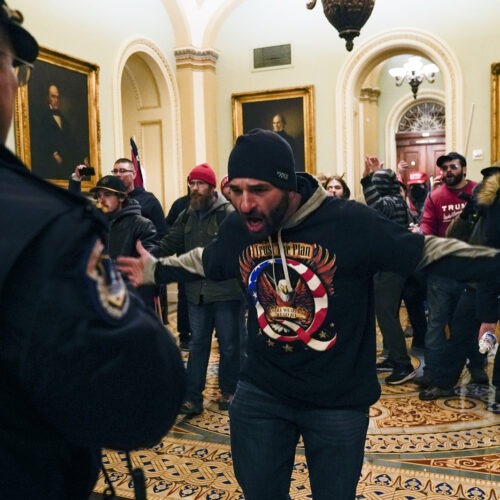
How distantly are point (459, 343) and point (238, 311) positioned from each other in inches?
71.3

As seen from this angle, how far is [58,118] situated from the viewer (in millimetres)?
7309

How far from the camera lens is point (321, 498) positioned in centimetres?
205

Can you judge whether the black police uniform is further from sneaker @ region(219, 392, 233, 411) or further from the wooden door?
the wooden door

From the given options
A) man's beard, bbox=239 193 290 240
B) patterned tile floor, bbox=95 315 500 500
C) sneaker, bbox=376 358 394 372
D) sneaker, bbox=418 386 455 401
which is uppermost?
man's beard, bbox=239 193 290 240

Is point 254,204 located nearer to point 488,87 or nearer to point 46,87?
point 46,87

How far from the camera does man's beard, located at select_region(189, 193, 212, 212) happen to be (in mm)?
4676

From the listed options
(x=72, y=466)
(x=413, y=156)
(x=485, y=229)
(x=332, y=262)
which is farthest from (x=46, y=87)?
(x=413, y=156)

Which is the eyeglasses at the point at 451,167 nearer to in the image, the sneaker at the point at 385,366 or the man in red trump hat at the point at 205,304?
the sneaker at the point at 385,366

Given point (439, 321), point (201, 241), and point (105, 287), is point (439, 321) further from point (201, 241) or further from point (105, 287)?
point (105, 287)

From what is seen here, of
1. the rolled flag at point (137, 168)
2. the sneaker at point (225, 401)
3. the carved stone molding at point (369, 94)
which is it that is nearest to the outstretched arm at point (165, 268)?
the sneaker at point (225, 401)

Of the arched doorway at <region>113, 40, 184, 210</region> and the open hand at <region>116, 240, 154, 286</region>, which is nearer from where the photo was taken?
the open hand at <region>116, 240, 154, 286</region>

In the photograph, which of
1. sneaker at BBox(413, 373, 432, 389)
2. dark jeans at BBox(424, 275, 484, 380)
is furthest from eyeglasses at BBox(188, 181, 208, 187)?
sneaker at BBox(413, 373, 432, 389)

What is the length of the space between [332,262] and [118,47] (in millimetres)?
7418

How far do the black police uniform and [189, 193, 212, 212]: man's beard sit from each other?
3.78 meters
